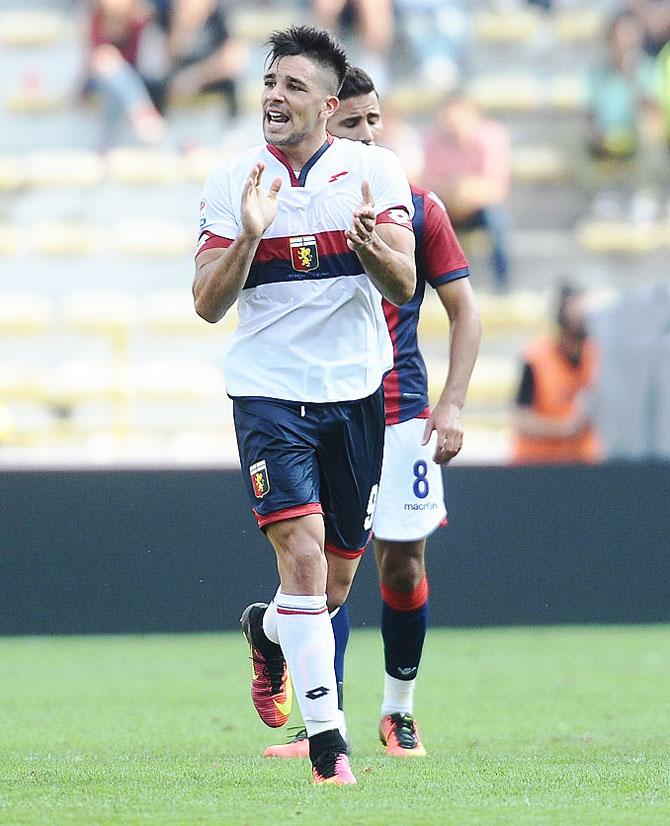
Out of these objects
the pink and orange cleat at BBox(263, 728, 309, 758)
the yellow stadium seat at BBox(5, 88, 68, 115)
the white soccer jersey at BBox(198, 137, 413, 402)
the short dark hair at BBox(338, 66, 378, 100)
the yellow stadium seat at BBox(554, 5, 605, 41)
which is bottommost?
the pink and orange cleat at BBox(263, 728, 309, 758)

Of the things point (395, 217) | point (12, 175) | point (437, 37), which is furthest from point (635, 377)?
point (12, 175)

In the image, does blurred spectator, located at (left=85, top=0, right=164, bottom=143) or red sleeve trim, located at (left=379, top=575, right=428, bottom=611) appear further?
blurred spectator, located at (left=85, top=0, right=164, bottom=143)

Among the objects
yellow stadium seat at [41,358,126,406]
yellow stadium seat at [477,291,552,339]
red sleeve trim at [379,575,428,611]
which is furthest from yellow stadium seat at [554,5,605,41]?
red sleeve trim at [379,575,428,611]

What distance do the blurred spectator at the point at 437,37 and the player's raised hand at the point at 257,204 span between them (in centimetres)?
1007

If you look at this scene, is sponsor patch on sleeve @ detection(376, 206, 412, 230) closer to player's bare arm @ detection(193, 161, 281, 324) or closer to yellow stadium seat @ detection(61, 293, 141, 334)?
player's bare arm @ detection(193, 161, 281, 324)

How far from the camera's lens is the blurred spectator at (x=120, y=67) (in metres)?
13.8

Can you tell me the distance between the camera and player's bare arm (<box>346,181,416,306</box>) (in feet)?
14.5

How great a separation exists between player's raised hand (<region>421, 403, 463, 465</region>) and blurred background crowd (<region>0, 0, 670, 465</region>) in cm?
664

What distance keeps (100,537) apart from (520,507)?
261 centimetres

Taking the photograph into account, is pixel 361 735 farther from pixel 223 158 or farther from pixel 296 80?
pixel 223 158

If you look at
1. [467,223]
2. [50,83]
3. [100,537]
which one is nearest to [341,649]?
[100,537]

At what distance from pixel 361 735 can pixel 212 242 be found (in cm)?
225

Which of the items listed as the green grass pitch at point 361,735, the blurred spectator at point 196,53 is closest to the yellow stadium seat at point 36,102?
the blurred spectator at point 196,53

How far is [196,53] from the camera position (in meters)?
13.9
